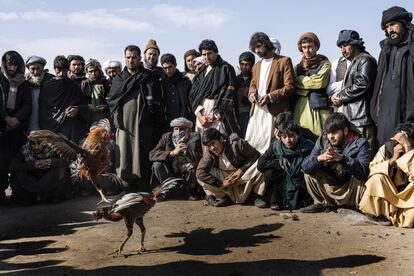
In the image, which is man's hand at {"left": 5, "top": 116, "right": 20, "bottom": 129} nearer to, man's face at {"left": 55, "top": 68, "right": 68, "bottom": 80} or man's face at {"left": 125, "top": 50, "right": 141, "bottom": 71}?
man's face at {"left": 55, "top": 68, "right": 68, "bottom": 80}

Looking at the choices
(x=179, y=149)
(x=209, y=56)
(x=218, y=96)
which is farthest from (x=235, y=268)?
(x=209, y=56)

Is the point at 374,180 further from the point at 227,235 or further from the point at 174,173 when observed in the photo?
the point at 174,173

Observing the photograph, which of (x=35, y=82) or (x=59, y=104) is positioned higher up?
(x=35, y=82)

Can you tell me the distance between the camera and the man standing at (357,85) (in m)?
6.95

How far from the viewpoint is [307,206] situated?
6.96 m

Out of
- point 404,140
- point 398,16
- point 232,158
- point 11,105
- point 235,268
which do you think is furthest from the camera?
point 11,105

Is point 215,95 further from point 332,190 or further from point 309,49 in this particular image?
point 332,190

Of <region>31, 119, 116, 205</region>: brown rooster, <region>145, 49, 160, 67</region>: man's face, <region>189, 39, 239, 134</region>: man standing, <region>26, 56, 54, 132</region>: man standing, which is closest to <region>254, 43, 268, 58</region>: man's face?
<region>189, 39, 239, 134</region>: man standing

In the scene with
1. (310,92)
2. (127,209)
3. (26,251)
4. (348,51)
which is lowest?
(26,251)

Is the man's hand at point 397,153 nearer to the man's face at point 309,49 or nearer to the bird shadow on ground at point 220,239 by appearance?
the bird shadow on ground at point 220,239

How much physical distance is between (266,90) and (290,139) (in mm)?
1101

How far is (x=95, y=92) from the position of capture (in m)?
8.81

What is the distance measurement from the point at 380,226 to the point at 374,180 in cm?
52

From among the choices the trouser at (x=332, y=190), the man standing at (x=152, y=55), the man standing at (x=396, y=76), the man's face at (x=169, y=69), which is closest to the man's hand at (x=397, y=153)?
the trouser at (x=332, y=190)
